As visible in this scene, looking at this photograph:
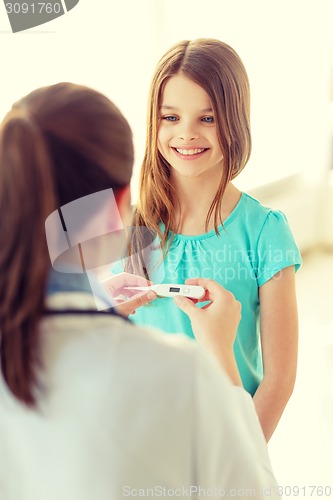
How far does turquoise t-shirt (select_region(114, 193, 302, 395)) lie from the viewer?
101cm

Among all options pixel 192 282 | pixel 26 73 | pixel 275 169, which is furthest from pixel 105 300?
pixel 275 169

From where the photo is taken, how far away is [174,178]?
1.08m

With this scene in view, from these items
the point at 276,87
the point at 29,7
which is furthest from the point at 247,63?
the point at 29,7

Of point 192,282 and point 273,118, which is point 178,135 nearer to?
point 192,282

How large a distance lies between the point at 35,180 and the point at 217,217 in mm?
590

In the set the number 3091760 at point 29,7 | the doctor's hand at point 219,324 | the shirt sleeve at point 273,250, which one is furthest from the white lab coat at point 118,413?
the number 3091760 at point 29,7

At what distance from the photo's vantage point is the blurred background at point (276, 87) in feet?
5.68

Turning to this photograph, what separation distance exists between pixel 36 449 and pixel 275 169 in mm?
2400

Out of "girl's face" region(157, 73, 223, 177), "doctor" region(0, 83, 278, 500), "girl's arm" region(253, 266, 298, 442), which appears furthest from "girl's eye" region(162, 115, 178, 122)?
"doctor" region(0, 83, 278, 500)

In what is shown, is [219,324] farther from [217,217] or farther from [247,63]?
[247,63]

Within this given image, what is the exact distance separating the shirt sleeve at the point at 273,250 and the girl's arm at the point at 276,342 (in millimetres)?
15

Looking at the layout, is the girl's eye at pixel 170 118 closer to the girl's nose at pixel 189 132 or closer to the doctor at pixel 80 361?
the girl's nose at pixel 189 132

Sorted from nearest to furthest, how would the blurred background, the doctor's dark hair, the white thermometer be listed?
the doctor's dark hair < the white thermometer < the blurred background

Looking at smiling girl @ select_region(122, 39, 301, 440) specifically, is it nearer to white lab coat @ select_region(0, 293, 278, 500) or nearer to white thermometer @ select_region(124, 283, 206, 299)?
white thermometer @ select_region(124, 283, 206, 299)
